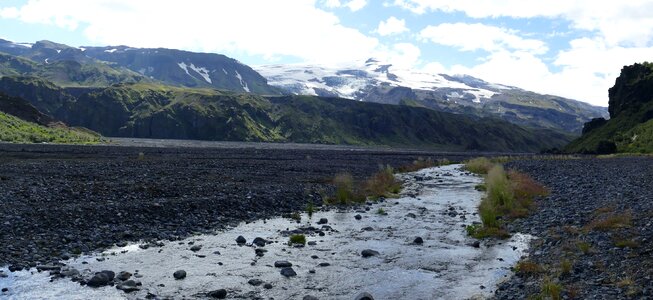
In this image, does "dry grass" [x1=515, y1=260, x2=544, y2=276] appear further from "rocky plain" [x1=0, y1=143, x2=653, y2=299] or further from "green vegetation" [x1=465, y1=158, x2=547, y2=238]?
"green vegetation" [x1=465, y1=158, x2=547, y2=238]

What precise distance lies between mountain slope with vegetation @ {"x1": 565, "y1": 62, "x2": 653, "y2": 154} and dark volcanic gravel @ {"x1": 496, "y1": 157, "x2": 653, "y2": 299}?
291 feet

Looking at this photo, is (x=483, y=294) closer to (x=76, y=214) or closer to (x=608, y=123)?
(x=76, y=214)

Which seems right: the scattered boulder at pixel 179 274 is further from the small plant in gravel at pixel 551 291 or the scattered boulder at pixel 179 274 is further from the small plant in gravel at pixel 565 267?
the small plant in gravel at pixel 565 267

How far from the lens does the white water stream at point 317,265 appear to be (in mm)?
17922

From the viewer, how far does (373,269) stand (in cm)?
2181

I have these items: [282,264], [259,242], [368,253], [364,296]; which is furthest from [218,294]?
[368,253]

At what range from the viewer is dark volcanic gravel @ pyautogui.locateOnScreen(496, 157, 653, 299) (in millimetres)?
16219

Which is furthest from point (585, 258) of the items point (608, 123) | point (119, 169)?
point (608, 123)

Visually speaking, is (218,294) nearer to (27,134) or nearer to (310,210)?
(310,210)

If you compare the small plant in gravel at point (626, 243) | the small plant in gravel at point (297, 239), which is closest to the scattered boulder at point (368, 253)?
the small plant in gravel at point (297, 239)

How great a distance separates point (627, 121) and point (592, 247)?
13595 cm

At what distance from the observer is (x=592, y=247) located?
21.5 m

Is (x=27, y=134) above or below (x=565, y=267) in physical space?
below

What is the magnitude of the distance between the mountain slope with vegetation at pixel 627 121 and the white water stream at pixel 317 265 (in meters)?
100
